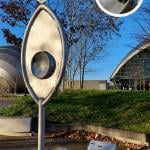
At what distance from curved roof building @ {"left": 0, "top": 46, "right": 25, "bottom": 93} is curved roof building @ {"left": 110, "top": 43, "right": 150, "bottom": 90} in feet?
57.6

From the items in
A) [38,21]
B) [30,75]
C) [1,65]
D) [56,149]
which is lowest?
[56,149]

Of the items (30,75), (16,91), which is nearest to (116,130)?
(30,75)

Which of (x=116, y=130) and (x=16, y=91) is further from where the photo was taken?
(x=16, y=91)

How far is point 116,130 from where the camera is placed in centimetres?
1647

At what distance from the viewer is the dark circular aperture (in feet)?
20.8

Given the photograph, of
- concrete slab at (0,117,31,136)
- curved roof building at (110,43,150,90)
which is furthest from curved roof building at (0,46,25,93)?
concrete slab at (0,117,31,136)

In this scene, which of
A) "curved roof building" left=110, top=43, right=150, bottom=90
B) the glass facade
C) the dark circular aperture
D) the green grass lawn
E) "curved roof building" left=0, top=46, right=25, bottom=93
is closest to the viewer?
the dark circular aperture

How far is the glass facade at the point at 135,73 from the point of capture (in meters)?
67.7

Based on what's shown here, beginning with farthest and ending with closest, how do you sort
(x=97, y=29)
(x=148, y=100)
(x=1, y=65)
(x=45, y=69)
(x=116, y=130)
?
(x=1, y=65), (x=97, y=29), (x=148, y=100), (x=116, y=130), (x=45, y=69)

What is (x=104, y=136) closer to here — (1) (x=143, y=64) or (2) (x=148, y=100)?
(2) (x=148, y=100)

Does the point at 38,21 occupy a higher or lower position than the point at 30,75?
higher

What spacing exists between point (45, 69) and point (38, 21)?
67 centimetres

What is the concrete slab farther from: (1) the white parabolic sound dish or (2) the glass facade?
(2) the glass facade

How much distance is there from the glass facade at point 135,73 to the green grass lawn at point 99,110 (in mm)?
42317
